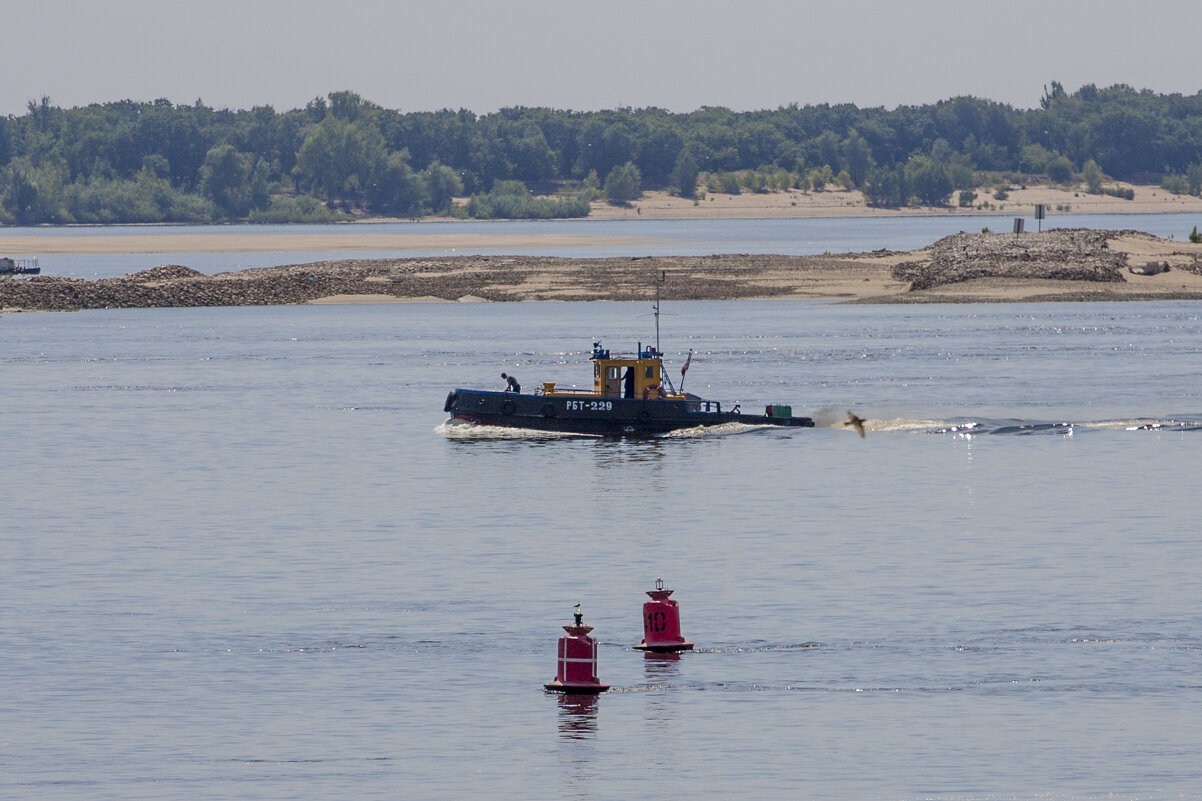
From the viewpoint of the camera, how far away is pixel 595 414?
6388 centimetres

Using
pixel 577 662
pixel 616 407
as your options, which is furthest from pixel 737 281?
pixel 577 662

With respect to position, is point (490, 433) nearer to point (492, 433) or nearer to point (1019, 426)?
point (492, 433)

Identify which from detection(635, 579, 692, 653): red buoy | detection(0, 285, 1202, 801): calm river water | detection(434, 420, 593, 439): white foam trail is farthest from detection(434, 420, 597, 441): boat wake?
detection(635, 579, 692, 653): red buoy

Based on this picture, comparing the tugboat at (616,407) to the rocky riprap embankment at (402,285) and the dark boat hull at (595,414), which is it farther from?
the rocky riprap embankment at (402,285)

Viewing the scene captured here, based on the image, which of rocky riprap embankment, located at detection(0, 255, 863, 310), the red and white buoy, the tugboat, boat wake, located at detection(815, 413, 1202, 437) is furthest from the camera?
rocky riprap embankment, located at detection(0, 255, 863, 310)

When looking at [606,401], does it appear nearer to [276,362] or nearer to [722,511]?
[722,511]

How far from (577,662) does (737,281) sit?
112 meters

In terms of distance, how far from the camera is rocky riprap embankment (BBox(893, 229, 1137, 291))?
131m

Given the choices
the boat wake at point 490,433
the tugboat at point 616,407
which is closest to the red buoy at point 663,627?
the tugboat at point 616,407

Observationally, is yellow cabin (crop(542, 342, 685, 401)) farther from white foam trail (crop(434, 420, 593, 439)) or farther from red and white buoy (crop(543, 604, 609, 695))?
red and white buoy (crop(543, 604, 609, 695))

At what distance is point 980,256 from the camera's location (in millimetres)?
136625

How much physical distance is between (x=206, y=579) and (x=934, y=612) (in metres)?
15.2

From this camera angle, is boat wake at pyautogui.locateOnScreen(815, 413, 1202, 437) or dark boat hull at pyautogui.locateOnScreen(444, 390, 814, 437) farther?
boat wake at pyautogui.locateOnScreen(815, 413, 1202, 437)

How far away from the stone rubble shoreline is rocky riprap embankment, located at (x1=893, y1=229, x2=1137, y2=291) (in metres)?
0.10
